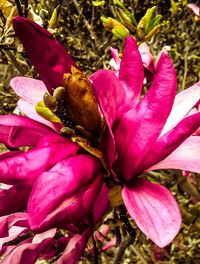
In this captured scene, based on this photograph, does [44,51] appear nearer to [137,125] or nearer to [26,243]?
[137,125]

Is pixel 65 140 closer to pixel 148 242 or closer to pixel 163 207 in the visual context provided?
pixel 163 207

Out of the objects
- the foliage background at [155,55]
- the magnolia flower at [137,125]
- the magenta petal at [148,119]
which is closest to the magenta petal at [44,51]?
the magnolia flower at [137,125]

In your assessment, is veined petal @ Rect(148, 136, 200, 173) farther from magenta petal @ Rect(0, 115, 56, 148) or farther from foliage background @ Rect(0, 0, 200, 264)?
foliage background @ Rect(0, 0, 200, 264)

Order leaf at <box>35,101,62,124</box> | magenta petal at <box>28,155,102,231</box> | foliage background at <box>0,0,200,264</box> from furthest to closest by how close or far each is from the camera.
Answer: foliage background at <box>0,0,200,264</box>, leaf at <box>35,101,62,124</box>, magenta petal at <box>28,155,102,231</box>

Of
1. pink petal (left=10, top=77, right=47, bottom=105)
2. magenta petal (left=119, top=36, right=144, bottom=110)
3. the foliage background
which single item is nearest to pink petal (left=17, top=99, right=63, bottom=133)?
pink petal (left=10, top=77, right=47, bottom=105)

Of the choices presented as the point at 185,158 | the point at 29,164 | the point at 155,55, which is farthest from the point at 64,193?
the point at 155,55

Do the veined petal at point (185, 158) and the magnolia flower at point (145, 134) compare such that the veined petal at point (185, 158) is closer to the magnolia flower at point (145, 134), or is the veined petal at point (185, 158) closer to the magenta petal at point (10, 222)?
the magnolia flower at point (145, 134)
